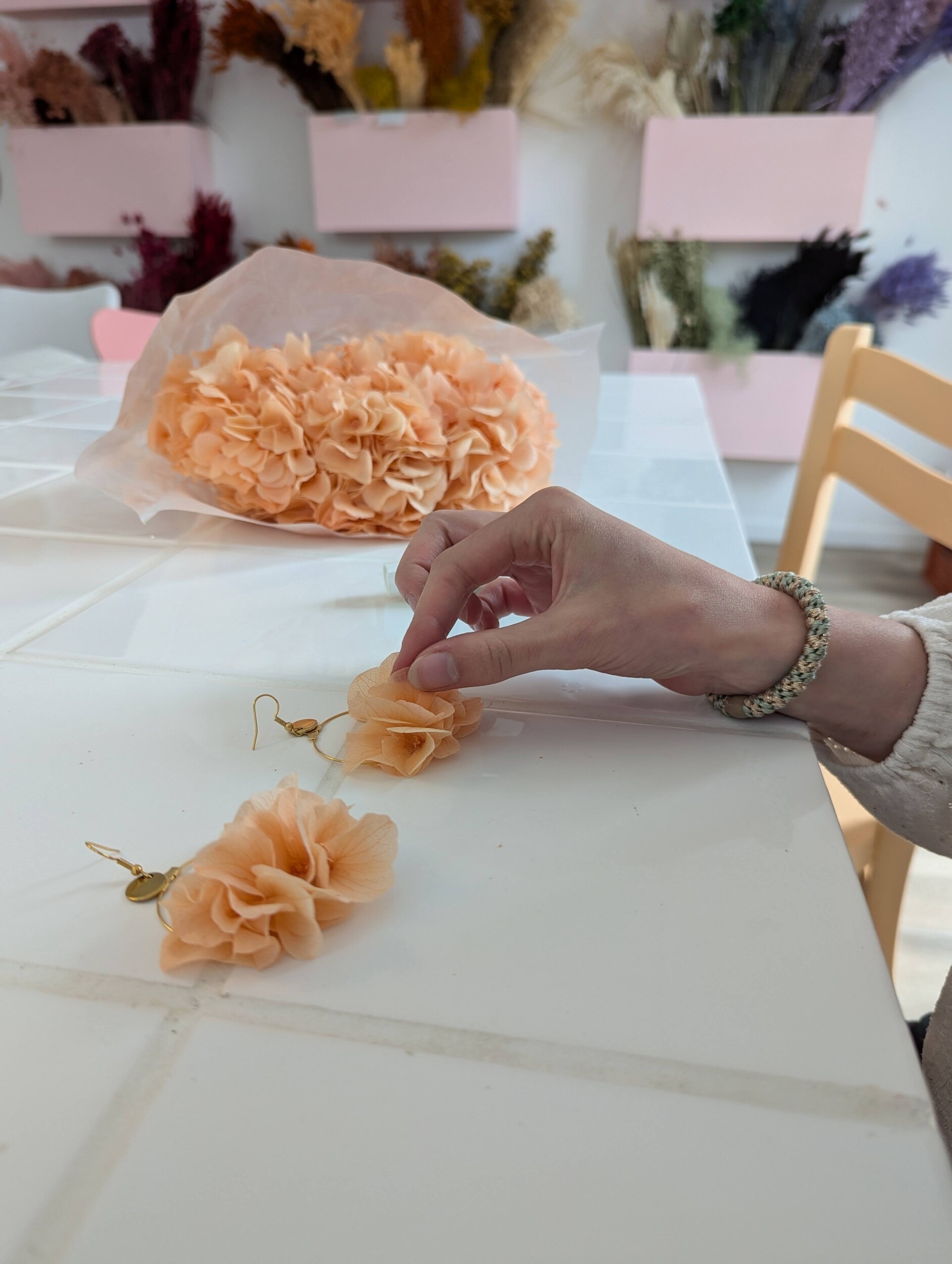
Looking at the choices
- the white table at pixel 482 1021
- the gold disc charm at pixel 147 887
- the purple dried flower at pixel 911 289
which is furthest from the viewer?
the purple dried flower at pixel 911 289

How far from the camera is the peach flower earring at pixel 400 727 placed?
1.38ft

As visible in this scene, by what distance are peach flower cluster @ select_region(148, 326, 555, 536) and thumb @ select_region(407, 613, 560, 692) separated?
309 millimetres

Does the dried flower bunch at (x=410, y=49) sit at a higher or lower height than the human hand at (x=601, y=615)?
higher

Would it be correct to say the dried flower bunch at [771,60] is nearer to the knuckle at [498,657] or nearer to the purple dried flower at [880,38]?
the purple dried flower at [880,38]

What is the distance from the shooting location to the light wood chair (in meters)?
0.89

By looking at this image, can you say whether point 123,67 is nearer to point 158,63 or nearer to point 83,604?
point 158,63

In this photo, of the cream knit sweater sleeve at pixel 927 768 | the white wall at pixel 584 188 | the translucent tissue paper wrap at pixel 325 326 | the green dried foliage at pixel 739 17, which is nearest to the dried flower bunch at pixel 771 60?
the green dried foliage at pixel 739 17

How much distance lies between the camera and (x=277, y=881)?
0.31 meters

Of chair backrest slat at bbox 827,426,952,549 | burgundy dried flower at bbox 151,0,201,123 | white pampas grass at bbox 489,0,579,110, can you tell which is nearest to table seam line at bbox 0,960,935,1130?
chair backrest slat at bbox 827,426,952,549

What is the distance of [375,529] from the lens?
78 centimetres

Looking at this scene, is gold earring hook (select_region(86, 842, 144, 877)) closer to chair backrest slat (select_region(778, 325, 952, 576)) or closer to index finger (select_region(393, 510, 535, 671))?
index finger (select_region(393, 510, 535, 671))

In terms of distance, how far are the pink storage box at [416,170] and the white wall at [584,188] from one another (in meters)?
0.20

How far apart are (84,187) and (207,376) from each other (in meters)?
2.81

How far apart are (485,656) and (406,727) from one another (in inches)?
2.4
